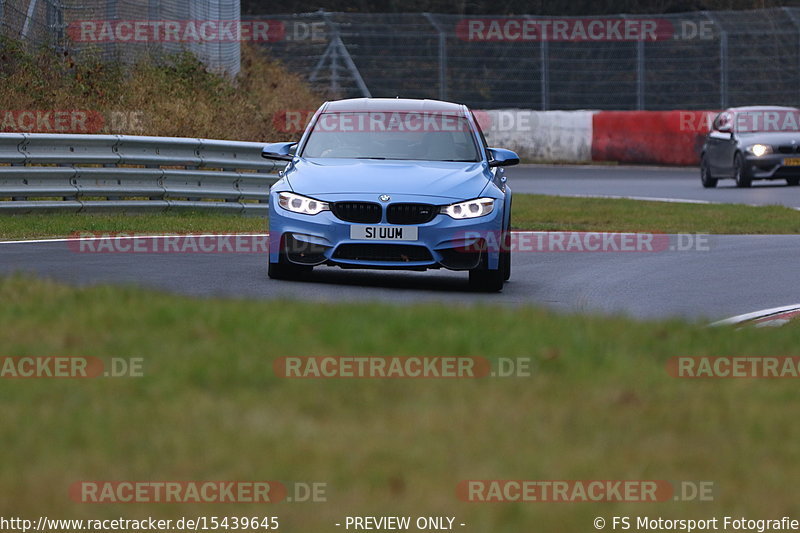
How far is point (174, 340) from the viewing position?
22.8 ft

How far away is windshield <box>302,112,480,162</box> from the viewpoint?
1312 cm

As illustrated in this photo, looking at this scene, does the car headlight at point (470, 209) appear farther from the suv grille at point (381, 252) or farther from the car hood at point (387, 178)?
the suv grille at point (381, 252)

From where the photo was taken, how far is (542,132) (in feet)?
130

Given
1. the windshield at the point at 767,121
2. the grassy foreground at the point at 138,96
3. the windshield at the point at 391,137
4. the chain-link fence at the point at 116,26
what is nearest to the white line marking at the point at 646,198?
the windshield at the point at 767,121

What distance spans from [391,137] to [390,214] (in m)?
1.33

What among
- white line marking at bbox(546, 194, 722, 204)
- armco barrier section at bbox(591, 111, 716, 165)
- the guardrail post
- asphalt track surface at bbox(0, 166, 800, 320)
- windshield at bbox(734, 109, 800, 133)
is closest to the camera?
asphalt track surface at bbox(0, 166, 800, 320)

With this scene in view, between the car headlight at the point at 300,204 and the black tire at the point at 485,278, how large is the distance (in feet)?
4.25

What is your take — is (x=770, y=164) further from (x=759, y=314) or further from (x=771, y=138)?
(x=759, y=314)

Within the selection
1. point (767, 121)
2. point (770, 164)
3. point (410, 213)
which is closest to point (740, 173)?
point (770, 164)

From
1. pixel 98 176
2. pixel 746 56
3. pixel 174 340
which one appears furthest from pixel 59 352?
pixel 746 56

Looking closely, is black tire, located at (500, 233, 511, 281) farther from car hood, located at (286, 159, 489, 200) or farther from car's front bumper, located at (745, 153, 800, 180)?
car's front bumper, located at (745, 153, 800, 180)

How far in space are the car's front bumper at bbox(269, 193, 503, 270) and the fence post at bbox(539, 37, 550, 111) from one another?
28.3 meters

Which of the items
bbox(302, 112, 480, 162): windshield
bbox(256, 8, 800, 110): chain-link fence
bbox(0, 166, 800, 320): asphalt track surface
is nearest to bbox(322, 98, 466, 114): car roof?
bbox(302, 112, 480, 162): windshield

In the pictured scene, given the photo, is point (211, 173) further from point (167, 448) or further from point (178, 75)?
point (167, 448)
